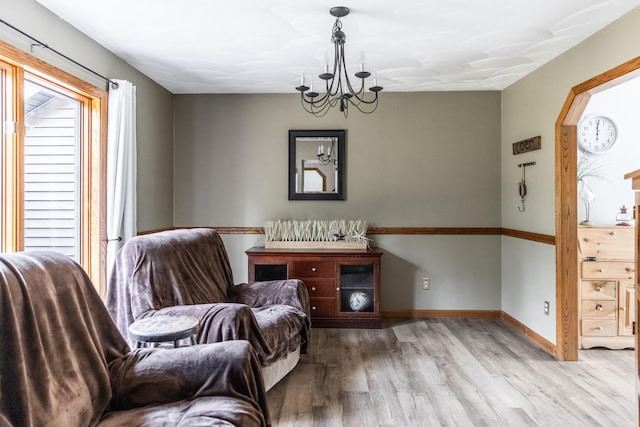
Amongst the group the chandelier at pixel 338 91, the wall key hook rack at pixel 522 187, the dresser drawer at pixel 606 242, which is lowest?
the dresser drawer at pixel 606 242

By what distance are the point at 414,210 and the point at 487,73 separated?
147 cm

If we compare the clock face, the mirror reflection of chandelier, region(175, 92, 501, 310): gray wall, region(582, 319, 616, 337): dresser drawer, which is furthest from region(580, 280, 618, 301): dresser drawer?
the mirror reflection of chandelier

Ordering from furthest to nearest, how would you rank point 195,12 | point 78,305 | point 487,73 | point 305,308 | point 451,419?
point 487,73 → point 305,308 → point 195,12 → point 451,419 → point 78,305

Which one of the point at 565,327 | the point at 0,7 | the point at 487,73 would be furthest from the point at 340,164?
the point at 0,7

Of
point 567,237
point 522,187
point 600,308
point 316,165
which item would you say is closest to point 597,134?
point 522,187

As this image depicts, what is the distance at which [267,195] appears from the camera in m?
4.34

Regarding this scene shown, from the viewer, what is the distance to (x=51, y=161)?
2.65 meters

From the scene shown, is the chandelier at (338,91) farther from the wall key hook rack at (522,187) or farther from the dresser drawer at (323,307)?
the dresser drawer at (323,307)

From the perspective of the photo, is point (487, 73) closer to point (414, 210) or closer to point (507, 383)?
point (414, 210)

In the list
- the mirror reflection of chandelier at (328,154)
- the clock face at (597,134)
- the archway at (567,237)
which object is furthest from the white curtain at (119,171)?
the clock face at (597,134)

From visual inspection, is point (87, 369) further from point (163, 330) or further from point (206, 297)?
point (206, 297)

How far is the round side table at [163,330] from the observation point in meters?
1.75

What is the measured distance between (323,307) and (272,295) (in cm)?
98

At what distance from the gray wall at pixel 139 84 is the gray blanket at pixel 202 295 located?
3.50ft
